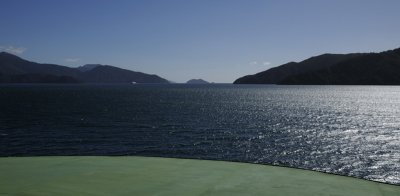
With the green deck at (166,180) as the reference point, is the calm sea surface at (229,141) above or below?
below

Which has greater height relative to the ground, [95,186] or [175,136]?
[95,186]

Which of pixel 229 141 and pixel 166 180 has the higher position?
pixel 166 180

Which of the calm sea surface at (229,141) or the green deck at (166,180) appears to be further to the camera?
the calm sea surface at (229,141)

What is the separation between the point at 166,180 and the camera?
10.3 meters

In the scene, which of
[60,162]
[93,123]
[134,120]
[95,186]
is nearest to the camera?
[95,186]

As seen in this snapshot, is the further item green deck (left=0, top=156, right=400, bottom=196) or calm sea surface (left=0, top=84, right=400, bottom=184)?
A: calm sea surface (left=0, top=84, right=400, bottom=184)

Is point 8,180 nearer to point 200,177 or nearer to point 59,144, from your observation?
point 200,177

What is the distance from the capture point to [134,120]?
66.5 m

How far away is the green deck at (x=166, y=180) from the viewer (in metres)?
9.22

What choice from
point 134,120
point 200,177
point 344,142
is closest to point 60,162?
point 200,177

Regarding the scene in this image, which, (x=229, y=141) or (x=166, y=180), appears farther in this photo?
(x=229, y=141)

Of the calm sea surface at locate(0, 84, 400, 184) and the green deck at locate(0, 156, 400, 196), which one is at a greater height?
the green deck at locate(0, 156, 400, 196)

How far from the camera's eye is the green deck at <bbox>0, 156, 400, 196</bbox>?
9.22 meters

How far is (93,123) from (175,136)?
19381 millimetres
